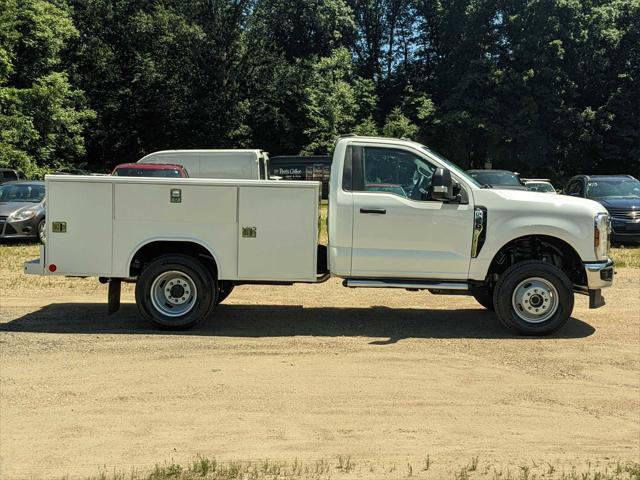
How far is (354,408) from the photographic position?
5.45 metres

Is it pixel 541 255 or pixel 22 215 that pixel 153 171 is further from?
pixel 541 255

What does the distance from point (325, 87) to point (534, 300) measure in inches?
1734

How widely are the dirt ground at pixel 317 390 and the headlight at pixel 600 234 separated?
105cm

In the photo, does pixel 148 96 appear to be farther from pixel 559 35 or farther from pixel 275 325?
pixel 275 325

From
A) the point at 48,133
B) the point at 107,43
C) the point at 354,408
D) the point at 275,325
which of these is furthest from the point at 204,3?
the point at 354,408

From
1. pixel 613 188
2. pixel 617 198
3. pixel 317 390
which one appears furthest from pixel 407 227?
pixel 613 188

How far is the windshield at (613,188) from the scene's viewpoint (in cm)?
1822

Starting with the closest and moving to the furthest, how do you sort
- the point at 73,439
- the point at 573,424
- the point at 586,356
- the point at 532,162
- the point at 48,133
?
the point at 73,439
the point at 573,424
the point at 586,356
the point at 48,133
the point at 532,162

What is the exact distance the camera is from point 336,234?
7.94 metres

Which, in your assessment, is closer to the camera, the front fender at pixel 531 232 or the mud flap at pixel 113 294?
the front fender at pixel 531 232

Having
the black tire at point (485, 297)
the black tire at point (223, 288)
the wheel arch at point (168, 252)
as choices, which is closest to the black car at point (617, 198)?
the black tire at point (485, 297)

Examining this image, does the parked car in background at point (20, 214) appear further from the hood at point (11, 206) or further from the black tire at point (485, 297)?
the black tire at point (485, 297)

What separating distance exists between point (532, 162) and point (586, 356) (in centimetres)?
4498

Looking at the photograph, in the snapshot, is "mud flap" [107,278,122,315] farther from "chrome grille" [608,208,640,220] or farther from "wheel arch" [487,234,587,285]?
"chrome grille" [608,208,640,220]
